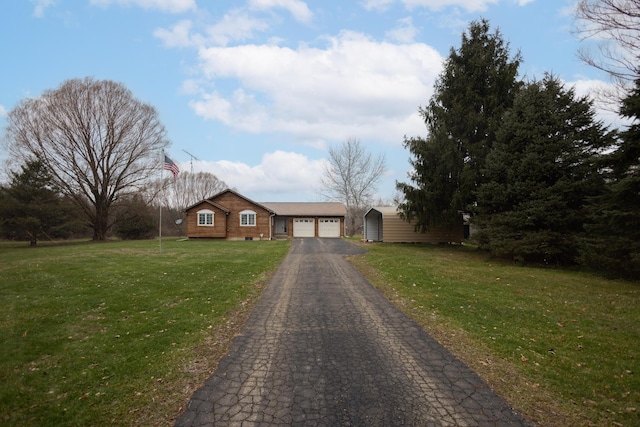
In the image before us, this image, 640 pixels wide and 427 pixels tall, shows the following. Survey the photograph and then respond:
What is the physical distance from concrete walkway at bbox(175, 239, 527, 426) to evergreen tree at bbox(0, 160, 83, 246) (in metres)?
→ 26.2

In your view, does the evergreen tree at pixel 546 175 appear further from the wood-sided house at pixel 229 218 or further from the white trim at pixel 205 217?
the white trim at pixel 205 217

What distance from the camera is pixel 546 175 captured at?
12969 mm

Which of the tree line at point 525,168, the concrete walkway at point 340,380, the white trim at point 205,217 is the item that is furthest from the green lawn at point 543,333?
the white trim at point 205,217

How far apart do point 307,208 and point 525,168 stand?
23.6 m

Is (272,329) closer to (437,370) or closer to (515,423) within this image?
(437,370)

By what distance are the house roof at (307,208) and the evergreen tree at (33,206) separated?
16.8 m

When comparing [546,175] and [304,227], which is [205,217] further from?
[546,175]

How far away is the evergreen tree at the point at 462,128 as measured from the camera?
18312 mm

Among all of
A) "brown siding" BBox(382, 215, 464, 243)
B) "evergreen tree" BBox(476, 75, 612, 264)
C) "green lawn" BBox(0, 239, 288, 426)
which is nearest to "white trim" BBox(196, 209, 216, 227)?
"brown siding" BBox(382, 215, 464, 243)

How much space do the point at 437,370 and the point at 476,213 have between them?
14351 mm

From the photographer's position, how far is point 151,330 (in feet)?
17.5

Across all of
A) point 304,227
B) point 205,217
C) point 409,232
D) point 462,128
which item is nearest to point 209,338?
point 462,128

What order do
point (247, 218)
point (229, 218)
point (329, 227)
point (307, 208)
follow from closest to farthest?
point (229, 218) → point (247, 218) → point (329, 227) → point (307, 208)

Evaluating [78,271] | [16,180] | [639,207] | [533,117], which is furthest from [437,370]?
[16,180]
